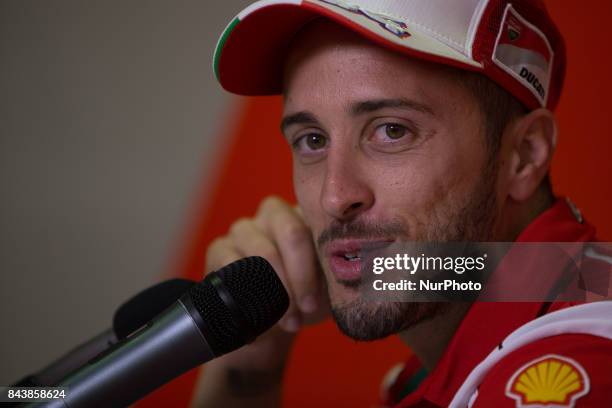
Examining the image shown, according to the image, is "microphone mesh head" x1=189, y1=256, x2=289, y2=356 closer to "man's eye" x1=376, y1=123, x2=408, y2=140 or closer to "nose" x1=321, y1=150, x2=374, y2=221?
"nose" x1=321, y1=150, x2=374, y2=221

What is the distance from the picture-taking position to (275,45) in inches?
41.9

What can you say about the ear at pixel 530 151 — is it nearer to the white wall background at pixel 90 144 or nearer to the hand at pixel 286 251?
the hand at pixel 286 251

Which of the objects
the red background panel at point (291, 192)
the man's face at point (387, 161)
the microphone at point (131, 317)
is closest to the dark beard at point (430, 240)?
the man's face at point (387, 161)

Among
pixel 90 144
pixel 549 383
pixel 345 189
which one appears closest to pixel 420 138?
pixel 345 189

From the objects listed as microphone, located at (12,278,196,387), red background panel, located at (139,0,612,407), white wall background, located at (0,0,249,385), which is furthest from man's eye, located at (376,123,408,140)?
white wall background, located at (0,0,249,385)

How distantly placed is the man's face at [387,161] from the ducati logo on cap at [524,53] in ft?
0.27

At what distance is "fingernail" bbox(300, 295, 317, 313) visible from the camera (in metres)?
1.11

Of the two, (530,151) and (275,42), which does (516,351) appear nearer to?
(530,151)

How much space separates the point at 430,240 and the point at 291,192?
118 centimetres

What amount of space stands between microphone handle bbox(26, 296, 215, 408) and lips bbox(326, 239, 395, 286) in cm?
32

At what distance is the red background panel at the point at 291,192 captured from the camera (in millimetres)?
1653

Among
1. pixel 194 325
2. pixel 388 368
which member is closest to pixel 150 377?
pixel 194 325

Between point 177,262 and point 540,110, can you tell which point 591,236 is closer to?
point 540,110

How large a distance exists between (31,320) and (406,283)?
5.68ft
